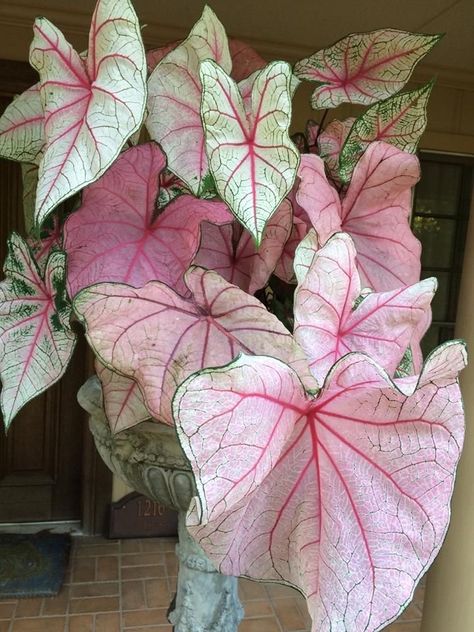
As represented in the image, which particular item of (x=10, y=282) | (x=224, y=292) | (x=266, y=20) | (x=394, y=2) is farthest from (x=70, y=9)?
(x=224, y=292)

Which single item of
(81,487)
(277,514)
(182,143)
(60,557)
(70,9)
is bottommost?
(60,557)

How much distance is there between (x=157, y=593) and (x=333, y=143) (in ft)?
6.94

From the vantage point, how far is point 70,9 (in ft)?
7.35

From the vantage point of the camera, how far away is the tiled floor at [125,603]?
7.26 ft

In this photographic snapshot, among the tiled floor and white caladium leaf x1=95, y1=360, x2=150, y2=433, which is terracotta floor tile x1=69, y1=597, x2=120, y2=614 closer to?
the tiled floor

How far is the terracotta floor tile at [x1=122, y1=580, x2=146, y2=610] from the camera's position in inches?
91.6

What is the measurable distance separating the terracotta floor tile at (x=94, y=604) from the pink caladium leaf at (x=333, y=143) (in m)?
2.05

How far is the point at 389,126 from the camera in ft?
2.68

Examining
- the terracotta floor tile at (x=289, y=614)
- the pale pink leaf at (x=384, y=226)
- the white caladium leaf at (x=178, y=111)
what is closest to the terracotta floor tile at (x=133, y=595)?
the terracotta floor tile at (x=289, y=614)

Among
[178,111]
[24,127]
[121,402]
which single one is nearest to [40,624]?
[121,402]

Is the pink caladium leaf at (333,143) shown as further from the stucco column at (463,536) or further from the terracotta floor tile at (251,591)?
the terracotta floor tile at (251,591)

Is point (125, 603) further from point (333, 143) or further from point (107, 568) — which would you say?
point (333, 143)

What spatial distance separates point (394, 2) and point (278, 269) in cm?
174

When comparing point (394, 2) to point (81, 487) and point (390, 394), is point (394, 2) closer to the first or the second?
point (390, 394)
